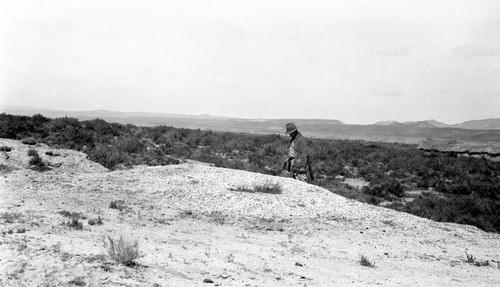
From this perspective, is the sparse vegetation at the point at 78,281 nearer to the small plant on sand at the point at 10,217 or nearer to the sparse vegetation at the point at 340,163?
the small plant on sand at the point at 10,217

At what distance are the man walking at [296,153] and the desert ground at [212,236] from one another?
41 centimetres

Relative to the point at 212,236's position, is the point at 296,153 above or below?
above

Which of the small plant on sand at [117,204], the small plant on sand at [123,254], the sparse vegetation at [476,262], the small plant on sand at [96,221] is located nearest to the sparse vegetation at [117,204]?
the small plant on sand at [117,204]

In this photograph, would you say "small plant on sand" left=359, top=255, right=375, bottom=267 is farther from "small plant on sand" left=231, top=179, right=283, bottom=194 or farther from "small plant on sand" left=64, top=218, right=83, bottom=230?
"small plant on sand" left=231, top=179, right=283, bottom=194

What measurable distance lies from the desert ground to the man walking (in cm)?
41

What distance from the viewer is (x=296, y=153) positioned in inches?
475

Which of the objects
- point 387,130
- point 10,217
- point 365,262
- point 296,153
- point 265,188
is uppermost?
point 296,153

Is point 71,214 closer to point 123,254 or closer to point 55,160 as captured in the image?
point 123,254

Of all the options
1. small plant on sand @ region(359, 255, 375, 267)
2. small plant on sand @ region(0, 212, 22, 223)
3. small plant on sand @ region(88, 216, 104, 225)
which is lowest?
small plant on sand @ region(359, 255, 375, 267)

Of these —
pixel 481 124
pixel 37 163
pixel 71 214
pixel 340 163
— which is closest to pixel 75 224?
pixel 71 214

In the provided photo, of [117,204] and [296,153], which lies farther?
[296,153]

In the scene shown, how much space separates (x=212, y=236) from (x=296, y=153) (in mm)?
4877

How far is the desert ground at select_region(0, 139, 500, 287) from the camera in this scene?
→ 521 centimetres

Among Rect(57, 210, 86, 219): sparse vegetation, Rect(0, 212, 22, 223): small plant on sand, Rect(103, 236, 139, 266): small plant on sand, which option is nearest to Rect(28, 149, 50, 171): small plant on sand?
Rect(57, 210, 86, 219): sparse vegetation
